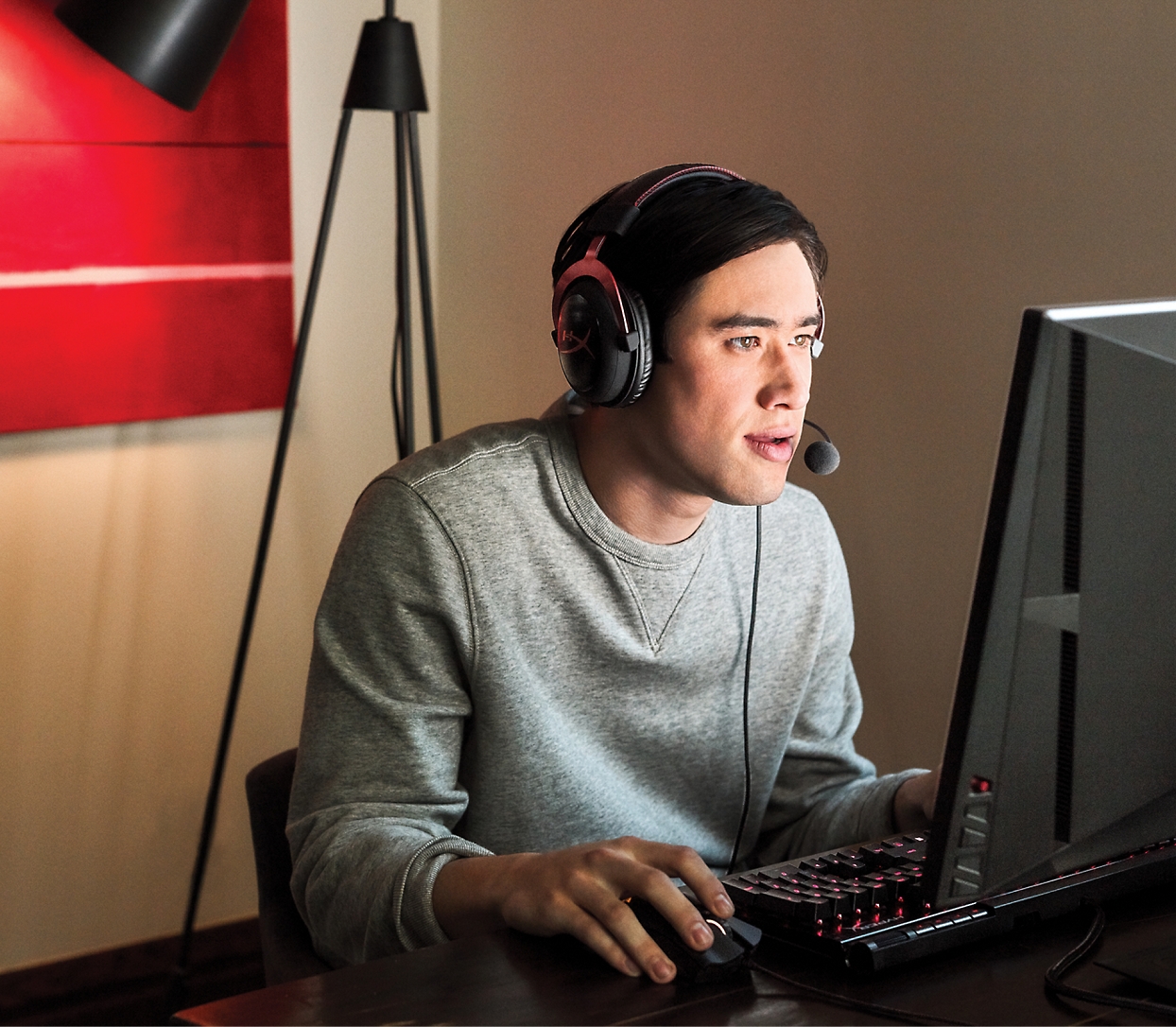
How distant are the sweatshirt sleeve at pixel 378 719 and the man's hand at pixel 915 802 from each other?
1.27 ft

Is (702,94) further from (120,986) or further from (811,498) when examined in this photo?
(120,986)

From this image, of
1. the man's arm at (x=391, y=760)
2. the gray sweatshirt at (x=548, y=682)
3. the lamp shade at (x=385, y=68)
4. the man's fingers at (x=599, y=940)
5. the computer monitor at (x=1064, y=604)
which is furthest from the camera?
the lamp shade at (x=385, y=68)

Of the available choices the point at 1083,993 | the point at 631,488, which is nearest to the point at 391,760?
the point at 631,488

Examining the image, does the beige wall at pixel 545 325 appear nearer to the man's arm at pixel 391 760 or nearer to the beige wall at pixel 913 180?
the beige wall at pixel 913 180

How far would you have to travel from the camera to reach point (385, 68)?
205 cm

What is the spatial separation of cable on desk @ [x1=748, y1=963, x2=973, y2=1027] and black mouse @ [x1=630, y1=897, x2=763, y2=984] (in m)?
0.03

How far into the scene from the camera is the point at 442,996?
788 mm

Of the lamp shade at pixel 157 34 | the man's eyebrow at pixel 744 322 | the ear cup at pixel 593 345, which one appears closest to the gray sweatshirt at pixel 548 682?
the ear cup at pixel 593 345

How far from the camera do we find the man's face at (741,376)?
1216 millimetres

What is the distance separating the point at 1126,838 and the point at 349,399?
190 cm

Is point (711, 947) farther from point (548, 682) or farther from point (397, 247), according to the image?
point (397, 247)

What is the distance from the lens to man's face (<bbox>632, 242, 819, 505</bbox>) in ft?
3.99

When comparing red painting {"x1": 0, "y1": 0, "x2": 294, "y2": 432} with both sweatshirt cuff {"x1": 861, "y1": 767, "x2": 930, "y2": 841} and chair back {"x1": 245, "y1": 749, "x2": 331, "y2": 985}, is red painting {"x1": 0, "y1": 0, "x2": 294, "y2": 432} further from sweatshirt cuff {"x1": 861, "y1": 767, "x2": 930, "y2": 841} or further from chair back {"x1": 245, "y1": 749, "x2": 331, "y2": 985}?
sweatshirt cuff {"x1": 861, "y1": 767, "x2": 930, "y2": 841}

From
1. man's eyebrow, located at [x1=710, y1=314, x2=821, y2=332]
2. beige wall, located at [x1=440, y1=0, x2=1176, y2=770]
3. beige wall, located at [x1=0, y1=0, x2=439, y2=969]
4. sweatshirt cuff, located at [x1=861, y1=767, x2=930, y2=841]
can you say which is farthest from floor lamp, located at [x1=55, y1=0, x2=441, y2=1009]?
sweatshirt cuff, located at [x1=861, y1=767, x2=930, y2=841]
